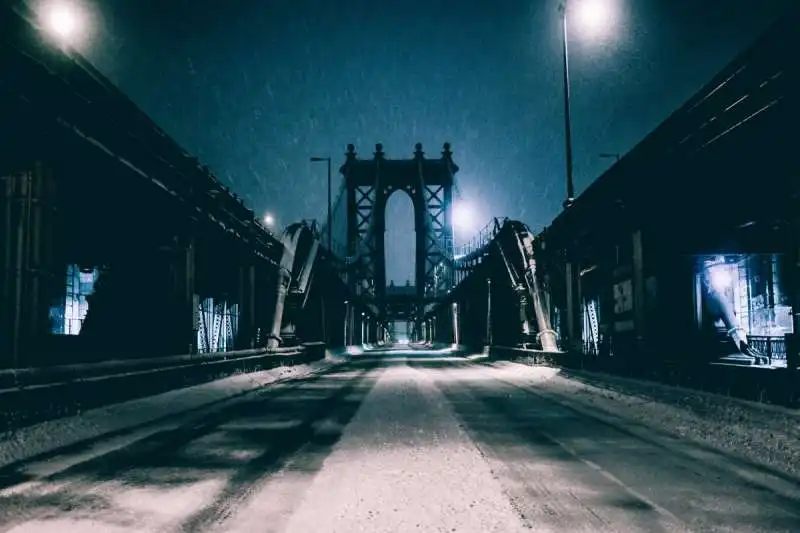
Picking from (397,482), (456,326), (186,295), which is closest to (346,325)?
(456,326)

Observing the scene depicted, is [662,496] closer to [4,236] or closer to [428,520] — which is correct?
[428,520]

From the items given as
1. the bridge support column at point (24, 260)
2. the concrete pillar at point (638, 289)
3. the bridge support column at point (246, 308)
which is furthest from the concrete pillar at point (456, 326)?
the bridge support column at point (24, 260)

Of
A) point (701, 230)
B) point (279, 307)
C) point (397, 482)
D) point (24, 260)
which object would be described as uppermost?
point (701, 230)

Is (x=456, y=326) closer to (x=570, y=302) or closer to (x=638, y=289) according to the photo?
(x=570, y=302)

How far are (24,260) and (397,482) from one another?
7.70 metres

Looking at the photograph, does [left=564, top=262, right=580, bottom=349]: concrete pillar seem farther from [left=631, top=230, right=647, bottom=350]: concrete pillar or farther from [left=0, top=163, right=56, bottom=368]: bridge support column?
[left=0, top=163, right=56, bottom=368]: bridge support column

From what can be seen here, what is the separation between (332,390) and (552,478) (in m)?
11.6

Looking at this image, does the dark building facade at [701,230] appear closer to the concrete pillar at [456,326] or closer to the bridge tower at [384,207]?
the concrete pillar at [456,326]

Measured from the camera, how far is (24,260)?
10930mm

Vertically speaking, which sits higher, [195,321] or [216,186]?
[216,186]

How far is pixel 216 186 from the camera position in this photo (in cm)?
2020

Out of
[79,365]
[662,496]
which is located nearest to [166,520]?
[662,496]

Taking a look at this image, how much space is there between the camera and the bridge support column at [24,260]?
34.6ft

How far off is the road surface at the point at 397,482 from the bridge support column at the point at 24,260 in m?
2.57
